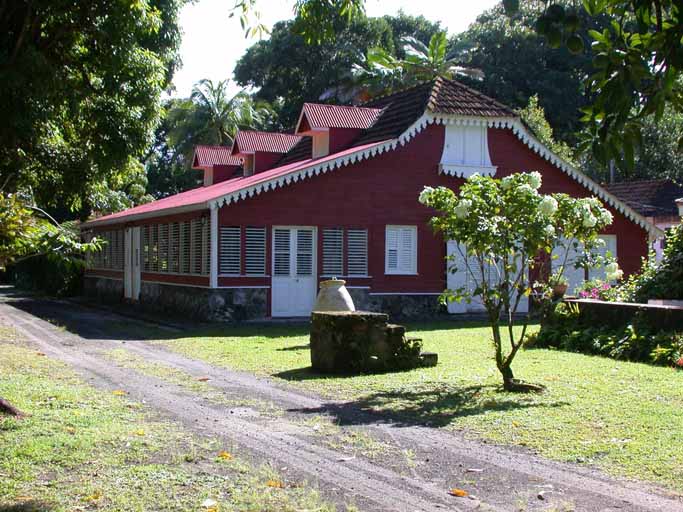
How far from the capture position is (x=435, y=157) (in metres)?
26.5

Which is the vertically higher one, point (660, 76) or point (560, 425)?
point (660, 76)

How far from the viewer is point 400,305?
2611 centimetres

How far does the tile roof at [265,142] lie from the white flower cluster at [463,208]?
75.1ft

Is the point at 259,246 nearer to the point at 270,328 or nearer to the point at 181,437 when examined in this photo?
the point at 270,328

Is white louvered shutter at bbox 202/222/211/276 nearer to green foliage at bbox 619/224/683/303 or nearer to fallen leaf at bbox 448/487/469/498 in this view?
green foliage at bbox 619/224/683/303

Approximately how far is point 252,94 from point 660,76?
5663cm

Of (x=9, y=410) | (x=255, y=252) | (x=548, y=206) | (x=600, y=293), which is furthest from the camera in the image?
(x=255, y=252)

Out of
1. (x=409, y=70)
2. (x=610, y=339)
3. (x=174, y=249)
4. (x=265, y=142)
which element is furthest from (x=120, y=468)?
(x=409, y=70)

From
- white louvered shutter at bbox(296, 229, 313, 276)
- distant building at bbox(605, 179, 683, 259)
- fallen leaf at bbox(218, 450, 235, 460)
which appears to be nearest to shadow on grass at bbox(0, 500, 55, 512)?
fallen leaf at bbox(218, 450, 235, 460)

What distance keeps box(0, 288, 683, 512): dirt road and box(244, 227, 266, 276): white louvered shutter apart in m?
10.9

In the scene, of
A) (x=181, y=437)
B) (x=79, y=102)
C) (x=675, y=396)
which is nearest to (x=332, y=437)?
(x=181, y=437)

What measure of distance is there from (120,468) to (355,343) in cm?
642

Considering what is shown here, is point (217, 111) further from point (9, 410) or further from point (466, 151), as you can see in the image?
point (9, 410)

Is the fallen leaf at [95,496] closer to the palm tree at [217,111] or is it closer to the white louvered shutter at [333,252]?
the white louvered shutter at [333,252]
